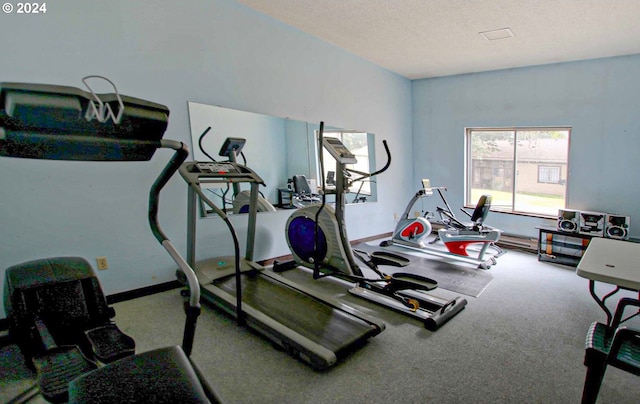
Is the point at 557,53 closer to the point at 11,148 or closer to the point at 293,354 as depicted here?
the point at 293,354

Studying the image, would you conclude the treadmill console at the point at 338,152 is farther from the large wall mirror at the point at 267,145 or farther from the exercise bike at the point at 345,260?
the large wall mirror at the point at 267,145

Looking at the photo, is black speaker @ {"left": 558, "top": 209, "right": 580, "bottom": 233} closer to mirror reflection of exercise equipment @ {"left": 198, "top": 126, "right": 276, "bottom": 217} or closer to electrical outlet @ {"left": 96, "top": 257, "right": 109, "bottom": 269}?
mirror reflection of exercise equipment @ {"left": 198, "top": 126, "right": 276, "bottom": 217}

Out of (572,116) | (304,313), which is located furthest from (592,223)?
(304,313)

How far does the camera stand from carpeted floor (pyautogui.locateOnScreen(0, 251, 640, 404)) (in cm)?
189

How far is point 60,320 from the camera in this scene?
2064 mm

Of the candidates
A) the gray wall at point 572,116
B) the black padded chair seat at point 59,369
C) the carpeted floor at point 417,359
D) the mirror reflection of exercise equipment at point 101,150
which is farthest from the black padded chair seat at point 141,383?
the gray wall at point 572,116

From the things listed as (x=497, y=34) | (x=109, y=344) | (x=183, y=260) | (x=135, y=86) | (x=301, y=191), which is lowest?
(x=109, y=344)

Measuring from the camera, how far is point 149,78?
122 inches

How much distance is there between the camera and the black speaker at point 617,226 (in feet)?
13.3

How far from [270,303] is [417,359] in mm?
1206

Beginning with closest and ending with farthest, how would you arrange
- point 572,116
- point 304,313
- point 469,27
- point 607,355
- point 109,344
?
point 607,355 < point 109,344 < point 304,313 < point 469,27 < point 572,116

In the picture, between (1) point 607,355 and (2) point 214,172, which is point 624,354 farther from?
(2) point 214,172

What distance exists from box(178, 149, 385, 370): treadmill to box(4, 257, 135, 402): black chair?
863 mm

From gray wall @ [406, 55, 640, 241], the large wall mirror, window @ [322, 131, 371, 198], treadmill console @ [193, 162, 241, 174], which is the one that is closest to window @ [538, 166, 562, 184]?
gray wall @ [406, 55, 640, 241]
